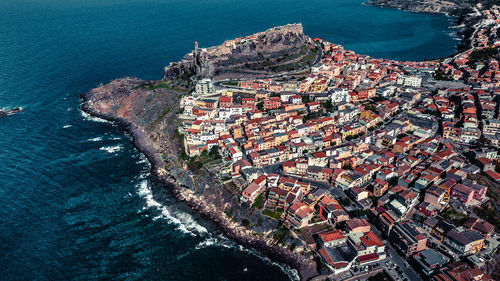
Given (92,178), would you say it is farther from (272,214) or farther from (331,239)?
(331,239)

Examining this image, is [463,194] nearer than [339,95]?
Yes

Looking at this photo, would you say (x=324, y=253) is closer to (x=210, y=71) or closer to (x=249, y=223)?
(x=249, y=223)

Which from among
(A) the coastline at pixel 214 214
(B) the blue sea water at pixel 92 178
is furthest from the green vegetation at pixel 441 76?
(A) the coastline at pixel 214 214

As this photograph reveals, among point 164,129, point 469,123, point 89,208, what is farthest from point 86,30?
point 469,123

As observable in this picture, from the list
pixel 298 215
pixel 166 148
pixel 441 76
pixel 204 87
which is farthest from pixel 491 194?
pixel 204 87

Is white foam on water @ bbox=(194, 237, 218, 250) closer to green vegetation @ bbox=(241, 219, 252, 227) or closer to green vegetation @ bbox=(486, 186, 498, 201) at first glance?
green vegetation @ bbox=(241, 219, 252, 227)

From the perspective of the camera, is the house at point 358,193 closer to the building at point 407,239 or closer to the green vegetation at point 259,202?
the building at point 407,239
